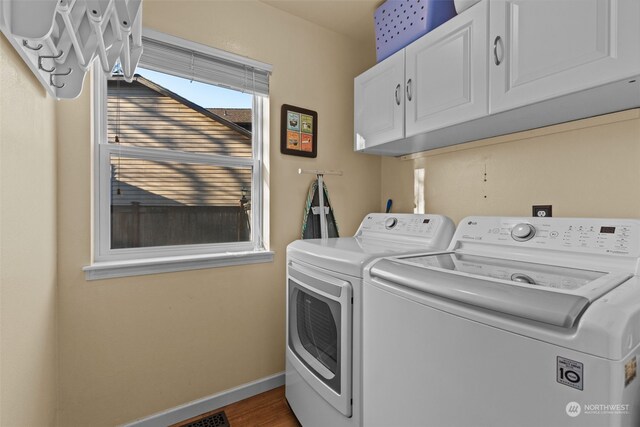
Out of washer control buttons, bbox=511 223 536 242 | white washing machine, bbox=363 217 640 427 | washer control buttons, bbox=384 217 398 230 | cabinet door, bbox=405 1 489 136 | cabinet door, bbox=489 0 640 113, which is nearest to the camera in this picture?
white washing machine, bbox=363 217 640 427

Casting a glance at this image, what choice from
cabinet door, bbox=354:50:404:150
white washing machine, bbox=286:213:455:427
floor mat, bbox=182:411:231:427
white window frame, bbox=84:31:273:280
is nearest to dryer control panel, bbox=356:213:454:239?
white washing machine, bbox=286:213:455:427

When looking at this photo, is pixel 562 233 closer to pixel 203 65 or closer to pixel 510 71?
pixel 510 71

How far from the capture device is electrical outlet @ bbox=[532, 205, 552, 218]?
1.51 m

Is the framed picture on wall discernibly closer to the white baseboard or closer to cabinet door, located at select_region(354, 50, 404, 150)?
cabinet door, located at select_region(354, 50, 404, 150)

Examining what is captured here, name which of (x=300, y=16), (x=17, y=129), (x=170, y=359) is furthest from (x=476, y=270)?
(x=300, y=16)

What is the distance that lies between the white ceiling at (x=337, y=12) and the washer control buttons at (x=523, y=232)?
165 centimetres

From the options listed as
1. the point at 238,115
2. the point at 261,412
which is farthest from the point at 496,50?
the point at 261,412

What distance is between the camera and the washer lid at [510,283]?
2.28 feet

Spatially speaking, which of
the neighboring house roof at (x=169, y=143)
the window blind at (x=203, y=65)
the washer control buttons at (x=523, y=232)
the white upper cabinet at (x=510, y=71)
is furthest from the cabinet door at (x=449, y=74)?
the neighboring house roof at (x=169, y=143)

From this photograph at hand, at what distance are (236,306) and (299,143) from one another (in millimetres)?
1167

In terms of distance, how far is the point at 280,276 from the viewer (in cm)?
213

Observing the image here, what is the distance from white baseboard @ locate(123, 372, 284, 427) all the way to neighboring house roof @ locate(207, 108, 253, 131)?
170 centimetres

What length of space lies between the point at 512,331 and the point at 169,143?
1866 millimetres

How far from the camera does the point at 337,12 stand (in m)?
2.11
